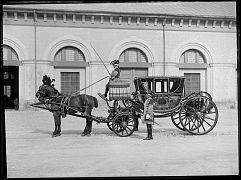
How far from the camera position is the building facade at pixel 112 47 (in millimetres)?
7137

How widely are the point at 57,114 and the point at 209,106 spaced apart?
3272mm

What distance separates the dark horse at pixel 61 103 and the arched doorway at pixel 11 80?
574 mm

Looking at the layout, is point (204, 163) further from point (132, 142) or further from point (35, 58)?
point (35, 58)

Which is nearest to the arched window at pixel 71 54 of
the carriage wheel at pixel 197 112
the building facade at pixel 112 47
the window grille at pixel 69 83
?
the building facade at pixel 112 47

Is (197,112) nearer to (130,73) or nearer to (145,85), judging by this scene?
(145,85)

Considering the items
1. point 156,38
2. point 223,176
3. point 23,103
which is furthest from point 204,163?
point 23,103

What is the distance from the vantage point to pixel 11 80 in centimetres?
684

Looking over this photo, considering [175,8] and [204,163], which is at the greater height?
[175,8]

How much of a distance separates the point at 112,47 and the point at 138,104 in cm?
176

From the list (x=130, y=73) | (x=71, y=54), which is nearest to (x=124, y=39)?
(x=130, y=73)

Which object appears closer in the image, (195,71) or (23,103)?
(23,103)

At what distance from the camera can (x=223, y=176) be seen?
472 centimetres

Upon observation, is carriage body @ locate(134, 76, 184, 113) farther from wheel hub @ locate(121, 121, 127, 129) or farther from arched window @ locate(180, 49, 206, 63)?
arched window @ locate(180, 49, 206, 63)

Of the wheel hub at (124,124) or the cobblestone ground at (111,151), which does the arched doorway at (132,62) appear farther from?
the cobblestone ground at (111,151)
